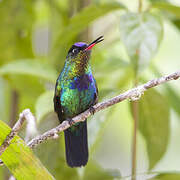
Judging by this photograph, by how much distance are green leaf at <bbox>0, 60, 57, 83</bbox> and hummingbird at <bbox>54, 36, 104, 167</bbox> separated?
126 mm

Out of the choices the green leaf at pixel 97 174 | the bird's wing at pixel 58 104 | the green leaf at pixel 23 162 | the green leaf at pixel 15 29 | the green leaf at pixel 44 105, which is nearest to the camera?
the green leaf at pixel 23 162

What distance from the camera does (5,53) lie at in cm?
249

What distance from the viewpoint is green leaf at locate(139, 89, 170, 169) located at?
1.84m

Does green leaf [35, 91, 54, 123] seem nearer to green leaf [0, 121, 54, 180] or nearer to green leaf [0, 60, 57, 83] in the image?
green leaf [0, 60, 57, 83]

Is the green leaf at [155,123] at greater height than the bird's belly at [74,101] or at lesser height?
lesser

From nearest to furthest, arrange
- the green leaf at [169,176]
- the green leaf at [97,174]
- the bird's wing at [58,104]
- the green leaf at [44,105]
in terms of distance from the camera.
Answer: the green leaf at [44,105] → the green leaf at [169,176] → the bird's wing at [58,104] → the green leaf at [97,174]

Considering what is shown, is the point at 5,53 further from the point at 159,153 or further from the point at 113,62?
the point at 159,153

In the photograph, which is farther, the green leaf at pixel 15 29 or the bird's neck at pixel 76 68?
the green leaf at pixel 15 29

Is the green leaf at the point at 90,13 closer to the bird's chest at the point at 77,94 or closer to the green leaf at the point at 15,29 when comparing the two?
the bird's chest at the point at 77,94

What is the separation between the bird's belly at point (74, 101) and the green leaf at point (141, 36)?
15.0 inches

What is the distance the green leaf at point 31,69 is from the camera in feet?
6.23

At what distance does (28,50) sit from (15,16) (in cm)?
22

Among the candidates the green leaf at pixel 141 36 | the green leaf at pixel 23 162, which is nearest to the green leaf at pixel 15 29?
the green leaf at pixel 141 36

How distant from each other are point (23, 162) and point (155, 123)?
991 millimetres
